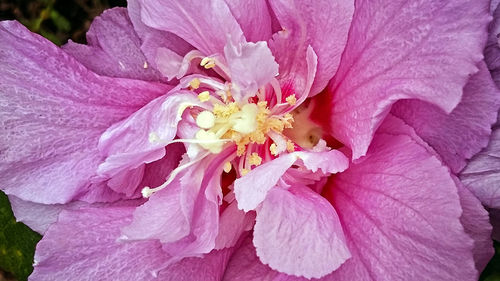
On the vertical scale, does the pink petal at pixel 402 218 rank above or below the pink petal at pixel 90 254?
above

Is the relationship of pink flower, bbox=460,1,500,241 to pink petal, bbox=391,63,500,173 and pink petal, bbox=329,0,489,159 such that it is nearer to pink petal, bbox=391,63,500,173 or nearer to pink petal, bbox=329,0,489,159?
pink petal, bbox=391,63,500,173

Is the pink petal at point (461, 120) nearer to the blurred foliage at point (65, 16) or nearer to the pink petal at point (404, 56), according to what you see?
the pink petal at point (404, 56)

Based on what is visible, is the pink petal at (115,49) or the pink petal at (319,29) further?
the pink petal at (115,49)

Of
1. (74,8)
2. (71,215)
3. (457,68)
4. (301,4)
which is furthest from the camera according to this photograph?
(74,8)

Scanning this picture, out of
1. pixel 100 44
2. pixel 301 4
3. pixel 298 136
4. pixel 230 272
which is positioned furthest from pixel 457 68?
pixel 100 44

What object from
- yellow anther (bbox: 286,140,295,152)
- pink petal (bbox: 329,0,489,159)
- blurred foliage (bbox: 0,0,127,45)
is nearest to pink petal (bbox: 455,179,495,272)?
pink petal (bbox: 329,0,489,159)

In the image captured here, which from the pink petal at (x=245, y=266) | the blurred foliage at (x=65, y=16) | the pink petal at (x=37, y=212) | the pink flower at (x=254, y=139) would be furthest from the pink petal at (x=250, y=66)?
the blurred foliage at (x=65, y=16)

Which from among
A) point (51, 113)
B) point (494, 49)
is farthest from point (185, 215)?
point (494, 49)

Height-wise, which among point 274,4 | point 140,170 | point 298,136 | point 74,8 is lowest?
point 74,8

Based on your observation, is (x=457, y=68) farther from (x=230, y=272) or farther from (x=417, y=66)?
(x=230, y=272)
